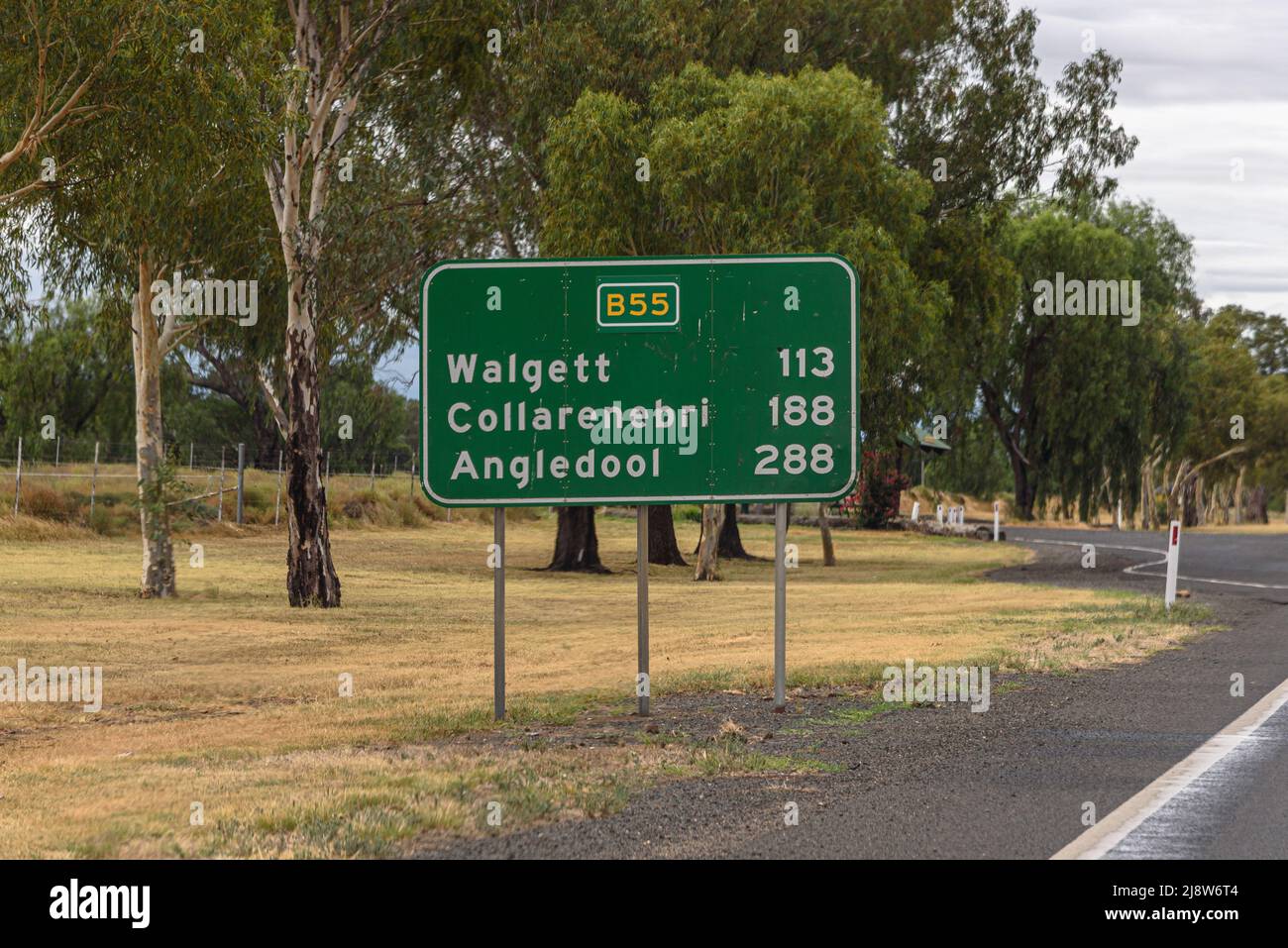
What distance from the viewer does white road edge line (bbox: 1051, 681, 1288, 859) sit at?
7.55 meters

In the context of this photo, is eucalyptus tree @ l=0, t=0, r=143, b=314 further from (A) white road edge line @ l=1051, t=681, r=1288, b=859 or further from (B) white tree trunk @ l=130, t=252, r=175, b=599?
(A) white road edge line @ l=1051, t=681, r=1288, b=859

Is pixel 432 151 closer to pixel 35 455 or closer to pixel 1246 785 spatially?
pixel 1246 785

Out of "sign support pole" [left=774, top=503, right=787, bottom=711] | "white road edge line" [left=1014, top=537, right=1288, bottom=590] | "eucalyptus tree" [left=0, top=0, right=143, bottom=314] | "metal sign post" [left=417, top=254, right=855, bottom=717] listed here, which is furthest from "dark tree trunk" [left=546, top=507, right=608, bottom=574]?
"metal sign post" [left=417, top=254, right=855, bottom=717]

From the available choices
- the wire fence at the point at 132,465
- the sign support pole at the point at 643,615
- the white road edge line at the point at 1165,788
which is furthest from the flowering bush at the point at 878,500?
the white road edge line at the point at 1165,788

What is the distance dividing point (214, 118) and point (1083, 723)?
12351mm

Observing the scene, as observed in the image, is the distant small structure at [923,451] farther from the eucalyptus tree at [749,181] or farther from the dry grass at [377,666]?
the eucalyptus tree at [749,181]

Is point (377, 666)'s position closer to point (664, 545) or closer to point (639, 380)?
point (639, 380)

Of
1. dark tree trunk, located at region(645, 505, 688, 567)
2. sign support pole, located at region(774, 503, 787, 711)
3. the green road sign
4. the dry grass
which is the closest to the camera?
the dry grass

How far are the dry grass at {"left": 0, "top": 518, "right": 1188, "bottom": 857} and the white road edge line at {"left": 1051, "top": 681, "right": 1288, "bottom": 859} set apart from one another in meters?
2.46

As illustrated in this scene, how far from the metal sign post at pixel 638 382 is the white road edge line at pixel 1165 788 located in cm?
316

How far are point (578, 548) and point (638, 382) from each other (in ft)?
87.8

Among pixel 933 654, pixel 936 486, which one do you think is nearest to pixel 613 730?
pixel 933 654

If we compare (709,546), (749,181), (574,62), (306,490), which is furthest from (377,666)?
(574,62)

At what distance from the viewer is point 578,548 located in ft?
128
